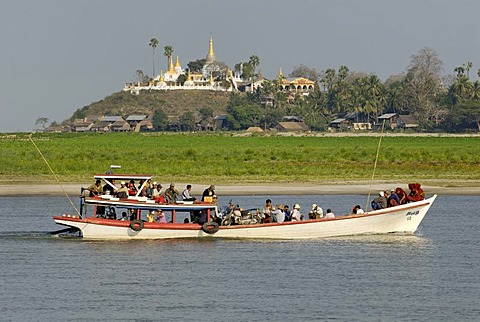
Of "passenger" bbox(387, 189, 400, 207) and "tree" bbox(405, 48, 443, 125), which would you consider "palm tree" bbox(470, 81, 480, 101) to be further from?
"passenger" bbox(387, 189, 400, 207)

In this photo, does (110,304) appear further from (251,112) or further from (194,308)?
(251,112)

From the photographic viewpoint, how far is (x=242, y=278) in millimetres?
29938

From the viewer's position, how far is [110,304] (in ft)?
87.0

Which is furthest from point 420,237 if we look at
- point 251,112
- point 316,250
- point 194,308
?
point 251,112

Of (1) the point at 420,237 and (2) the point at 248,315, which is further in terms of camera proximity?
(1) the point at 420,237

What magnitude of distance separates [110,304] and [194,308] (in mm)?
2106

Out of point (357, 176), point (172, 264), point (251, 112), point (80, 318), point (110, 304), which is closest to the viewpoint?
point (80, 318)

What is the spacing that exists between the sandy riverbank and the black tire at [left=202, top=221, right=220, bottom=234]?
15807 mm

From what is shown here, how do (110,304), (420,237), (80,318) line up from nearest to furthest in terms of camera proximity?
(80,318) < (110,304) < (420,237)

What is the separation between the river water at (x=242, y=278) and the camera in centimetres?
2558

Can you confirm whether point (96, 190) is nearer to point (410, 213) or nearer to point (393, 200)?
point (393, 200)

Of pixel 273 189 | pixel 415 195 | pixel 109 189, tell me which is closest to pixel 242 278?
pixel 109 189

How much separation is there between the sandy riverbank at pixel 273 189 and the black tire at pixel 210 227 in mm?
15807

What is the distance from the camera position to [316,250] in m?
34.8
